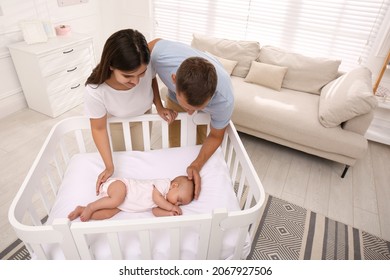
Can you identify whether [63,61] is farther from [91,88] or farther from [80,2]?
[91,88]

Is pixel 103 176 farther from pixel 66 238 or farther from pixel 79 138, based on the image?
pixel 66 238

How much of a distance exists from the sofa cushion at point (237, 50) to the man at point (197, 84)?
1639mm

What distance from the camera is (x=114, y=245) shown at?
0.97 meters

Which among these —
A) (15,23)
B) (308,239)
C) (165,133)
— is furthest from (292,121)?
(15,23)

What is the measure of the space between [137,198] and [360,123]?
1.91 m

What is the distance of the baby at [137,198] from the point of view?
46.1 inches

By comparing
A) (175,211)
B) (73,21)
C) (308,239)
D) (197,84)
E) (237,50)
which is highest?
(197,84)

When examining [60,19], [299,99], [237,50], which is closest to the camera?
[299,99]

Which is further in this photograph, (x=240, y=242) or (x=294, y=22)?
(x=294, y=22)

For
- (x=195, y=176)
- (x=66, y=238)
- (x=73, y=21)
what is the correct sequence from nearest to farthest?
1. (x=66, y=238)
2. (x=195, y=176)
3. (x=73, y=21)

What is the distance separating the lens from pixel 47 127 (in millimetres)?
2703

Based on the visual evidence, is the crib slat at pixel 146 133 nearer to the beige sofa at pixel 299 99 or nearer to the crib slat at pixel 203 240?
the crib slat at pixel 203 240

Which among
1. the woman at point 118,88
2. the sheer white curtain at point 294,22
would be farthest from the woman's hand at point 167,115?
the sheer white curtain at point 294,22

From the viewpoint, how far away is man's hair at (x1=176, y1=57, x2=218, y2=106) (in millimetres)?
1000
